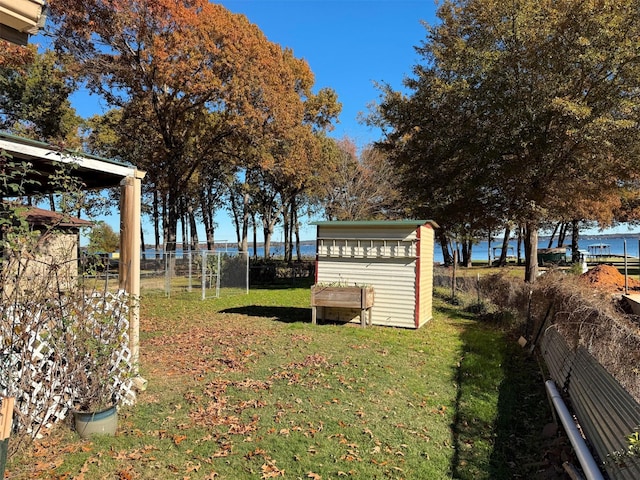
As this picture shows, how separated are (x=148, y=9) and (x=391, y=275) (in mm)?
13237

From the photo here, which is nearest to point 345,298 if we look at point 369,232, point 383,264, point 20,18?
point 383,264

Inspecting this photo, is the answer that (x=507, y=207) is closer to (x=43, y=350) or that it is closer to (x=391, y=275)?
(x=391, y=275)

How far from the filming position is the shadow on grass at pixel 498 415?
13.3 feet

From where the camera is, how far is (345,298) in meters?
10.2

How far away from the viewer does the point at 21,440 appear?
12.2ft

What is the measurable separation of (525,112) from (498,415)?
1105 centimetres

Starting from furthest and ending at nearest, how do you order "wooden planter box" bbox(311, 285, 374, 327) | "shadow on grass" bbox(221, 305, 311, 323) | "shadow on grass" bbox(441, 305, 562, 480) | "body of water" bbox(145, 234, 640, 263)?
"body of water" bbox(145, 234, 640, 263)
"shadow on grass" bbox(221, 305, 311, 323)
"wooden planter box" bbox(311, 285, 374, 327)
"shadow on grass" bbox(441, 305, 562, 480)

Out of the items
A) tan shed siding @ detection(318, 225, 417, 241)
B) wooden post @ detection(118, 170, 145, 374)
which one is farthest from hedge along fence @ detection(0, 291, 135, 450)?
tan shed siding @ detection(318, 225, 417, 241)

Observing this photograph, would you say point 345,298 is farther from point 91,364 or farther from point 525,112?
point 525,112

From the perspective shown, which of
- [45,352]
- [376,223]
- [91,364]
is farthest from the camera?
[376,223]

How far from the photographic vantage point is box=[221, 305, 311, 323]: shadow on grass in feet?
37.9

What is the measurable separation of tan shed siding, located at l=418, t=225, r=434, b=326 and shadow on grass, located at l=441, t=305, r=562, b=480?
2364 mm

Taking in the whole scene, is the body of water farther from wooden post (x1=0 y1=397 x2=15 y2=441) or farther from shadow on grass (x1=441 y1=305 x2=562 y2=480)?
wooden post (x1=0 y1=397 x2=15 y2=441)

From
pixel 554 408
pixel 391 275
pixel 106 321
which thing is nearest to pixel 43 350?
pixel 106 321
